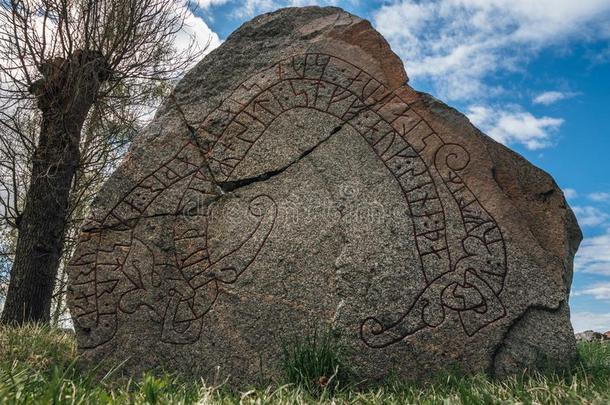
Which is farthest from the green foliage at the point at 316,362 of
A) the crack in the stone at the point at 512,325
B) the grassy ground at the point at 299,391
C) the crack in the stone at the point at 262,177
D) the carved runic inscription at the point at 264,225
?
the crack in the stone at the point at 262,177

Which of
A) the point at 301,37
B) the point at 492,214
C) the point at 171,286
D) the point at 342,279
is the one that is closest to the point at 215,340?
the point at 171,286

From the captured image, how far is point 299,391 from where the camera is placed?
337cm

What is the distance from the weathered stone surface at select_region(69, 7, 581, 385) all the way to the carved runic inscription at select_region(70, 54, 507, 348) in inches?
0.4

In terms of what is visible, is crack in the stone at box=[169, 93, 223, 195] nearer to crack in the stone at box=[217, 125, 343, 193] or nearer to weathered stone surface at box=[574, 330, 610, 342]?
crack in the stone at box=[217, 125, 343, 193]

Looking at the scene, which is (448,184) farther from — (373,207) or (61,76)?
(61,76)

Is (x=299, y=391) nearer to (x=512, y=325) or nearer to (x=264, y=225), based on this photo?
(x=264, y=225)

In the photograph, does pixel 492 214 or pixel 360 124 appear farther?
pixel 360 124

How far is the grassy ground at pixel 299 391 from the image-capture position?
2729 mm

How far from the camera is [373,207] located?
437 cm

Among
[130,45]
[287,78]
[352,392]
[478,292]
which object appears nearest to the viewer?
[352,392]

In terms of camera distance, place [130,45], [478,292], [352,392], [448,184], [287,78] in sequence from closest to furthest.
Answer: [352,392], [478,292], [448,184], [287,78], [130,45]

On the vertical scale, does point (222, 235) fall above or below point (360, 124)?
below

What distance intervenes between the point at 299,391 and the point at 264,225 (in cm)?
138

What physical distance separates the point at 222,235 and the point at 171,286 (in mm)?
503
